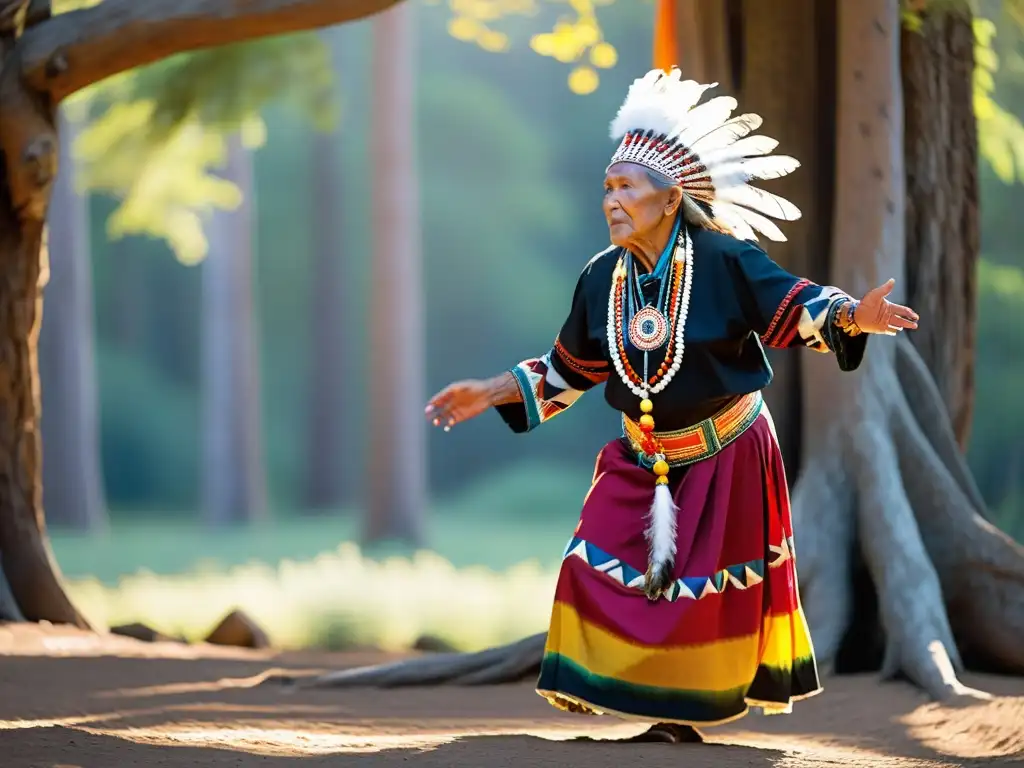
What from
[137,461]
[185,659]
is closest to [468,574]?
[185,659]

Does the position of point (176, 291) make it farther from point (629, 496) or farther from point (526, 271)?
point (629, 496)

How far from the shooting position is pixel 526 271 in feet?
88.6

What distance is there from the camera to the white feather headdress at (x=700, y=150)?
463 cm

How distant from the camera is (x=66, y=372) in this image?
17.7 m

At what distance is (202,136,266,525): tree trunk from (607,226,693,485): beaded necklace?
1458 cm

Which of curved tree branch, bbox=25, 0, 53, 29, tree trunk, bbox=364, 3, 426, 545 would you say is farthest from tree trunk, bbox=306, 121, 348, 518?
curved tree branch, bbox=25, 0, 53, 29

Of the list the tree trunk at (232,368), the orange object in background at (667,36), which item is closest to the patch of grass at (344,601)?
the orange object in background at (667,36)

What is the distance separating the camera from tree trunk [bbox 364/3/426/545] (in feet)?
52.9

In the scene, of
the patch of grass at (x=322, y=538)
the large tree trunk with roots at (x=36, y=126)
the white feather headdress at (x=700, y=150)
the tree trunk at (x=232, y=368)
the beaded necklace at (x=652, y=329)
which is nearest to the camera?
the beaded necklace at (x=652, y=329)

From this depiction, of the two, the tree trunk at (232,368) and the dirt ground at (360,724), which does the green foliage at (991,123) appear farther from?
the tree trunk at (232,368)

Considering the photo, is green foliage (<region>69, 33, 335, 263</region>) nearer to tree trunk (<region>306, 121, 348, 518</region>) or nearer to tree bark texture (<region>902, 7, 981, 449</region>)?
tree bark texture (<region>902, 7, 981, 449</region>)

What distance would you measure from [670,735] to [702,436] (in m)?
0.93

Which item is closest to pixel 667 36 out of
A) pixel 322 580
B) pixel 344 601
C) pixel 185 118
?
pixel 185 118

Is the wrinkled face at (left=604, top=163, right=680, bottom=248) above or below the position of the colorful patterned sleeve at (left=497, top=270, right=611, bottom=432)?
above
